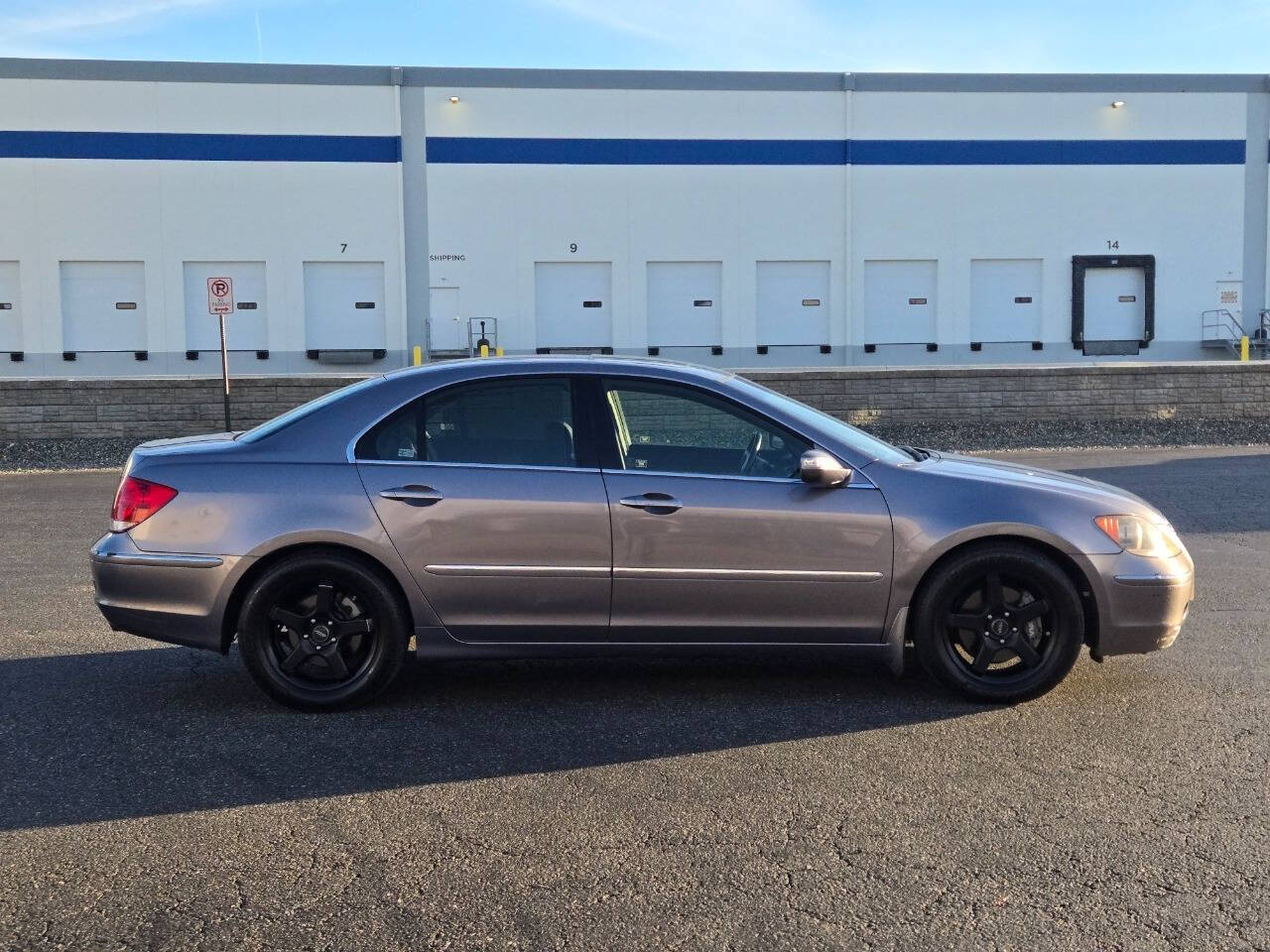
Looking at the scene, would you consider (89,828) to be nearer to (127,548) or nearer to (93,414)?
(127,548)

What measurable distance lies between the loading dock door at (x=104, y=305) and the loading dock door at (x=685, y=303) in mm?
11774

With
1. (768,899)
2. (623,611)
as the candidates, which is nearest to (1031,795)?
(768,899)

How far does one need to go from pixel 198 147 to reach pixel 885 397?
60.3 ft

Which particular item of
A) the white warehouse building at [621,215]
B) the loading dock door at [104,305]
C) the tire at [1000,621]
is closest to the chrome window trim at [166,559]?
the tire at [1000,621]

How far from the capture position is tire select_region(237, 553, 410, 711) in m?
5.30

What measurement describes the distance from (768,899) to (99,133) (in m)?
29.4

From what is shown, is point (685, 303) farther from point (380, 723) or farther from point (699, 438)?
point (380, 723)

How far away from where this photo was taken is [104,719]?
210 inches

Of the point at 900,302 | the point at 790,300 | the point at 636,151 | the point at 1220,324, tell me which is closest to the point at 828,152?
the point at 790,300

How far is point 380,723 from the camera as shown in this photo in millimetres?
5254

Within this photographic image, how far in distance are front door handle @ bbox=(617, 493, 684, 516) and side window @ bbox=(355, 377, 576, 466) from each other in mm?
315

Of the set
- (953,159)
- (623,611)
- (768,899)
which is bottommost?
(768,899)

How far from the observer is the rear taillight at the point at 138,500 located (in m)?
5.37

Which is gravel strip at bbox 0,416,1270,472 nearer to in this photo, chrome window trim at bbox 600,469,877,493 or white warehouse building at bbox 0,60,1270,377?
chrome window trim at bbox 600,469,877,493
